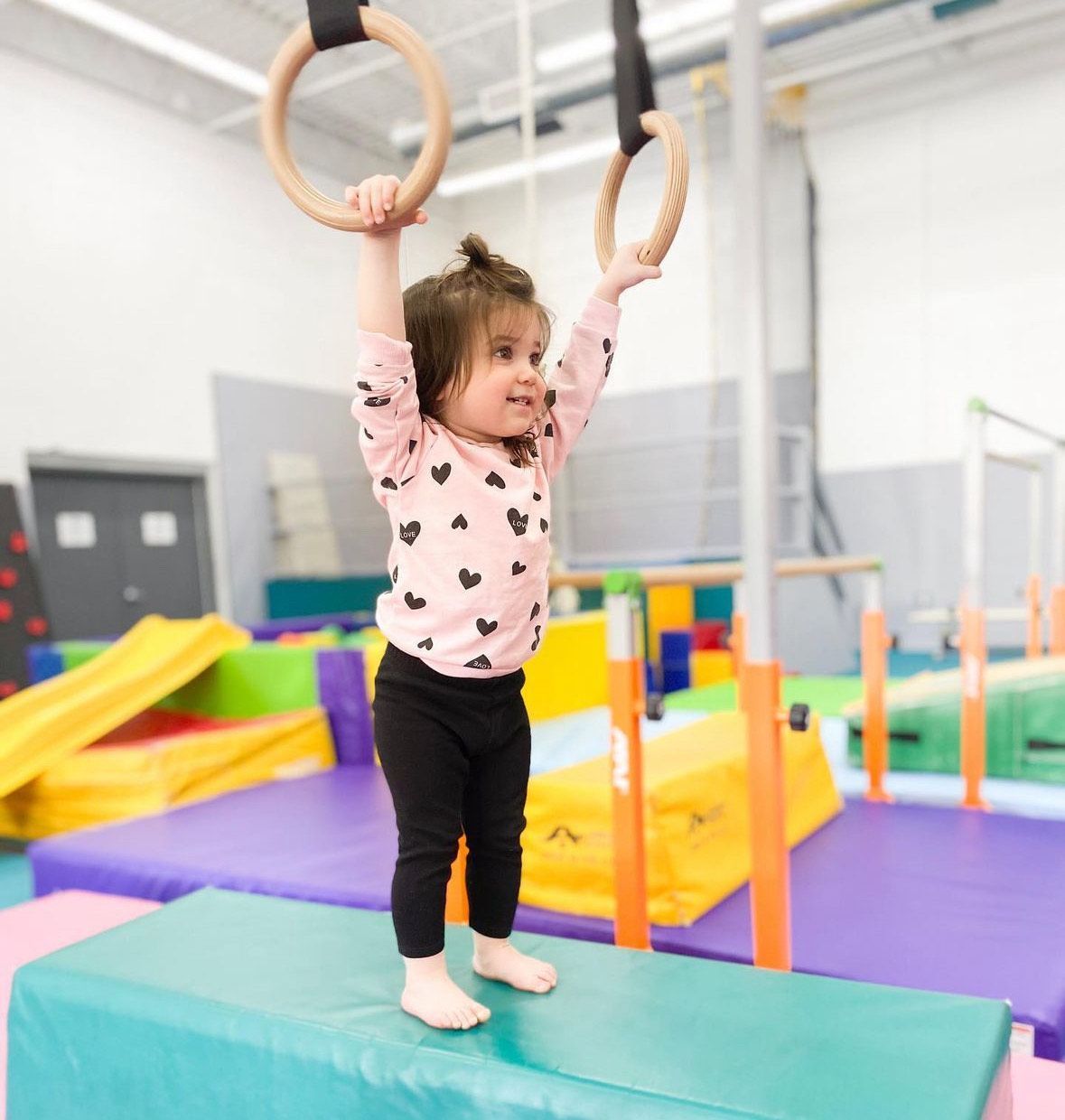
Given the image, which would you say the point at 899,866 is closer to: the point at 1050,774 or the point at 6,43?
the point at 1050,774

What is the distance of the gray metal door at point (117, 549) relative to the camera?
6023 mm

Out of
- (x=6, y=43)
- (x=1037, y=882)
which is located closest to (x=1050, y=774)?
(x=1037, y=882)

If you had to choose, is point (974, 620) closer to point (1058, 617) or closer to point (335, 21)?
point (1058, 617)

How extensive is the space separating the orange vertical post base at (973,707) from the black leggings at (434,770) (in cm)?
199

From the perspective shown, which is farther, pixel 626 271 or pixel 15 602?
pixel 15 602

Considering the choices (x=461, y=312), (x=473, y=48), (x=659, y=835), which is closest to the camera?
(x=461, y=312)

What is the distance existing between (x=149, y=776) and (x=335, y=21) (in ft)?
9.38

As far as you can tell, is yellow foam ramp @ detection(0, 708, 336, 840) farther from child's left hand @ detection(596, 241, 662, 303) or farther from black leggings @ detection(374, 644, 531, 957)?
child's left hand @ detection(596, 241, 662, 303)

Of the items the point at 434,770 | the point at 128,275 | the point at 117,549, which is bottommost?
the point at 434,770

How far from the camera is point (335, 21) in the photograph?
2.84 feet

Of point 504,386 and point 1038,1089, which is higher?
point 504,386

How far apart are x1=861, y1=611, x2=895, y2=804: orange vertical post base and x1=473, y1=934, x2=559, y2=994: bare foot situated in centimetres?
186

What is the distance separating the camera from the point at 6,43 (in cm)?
559

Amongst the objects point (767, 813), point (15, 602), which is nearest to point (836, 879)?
point (767, 813)
